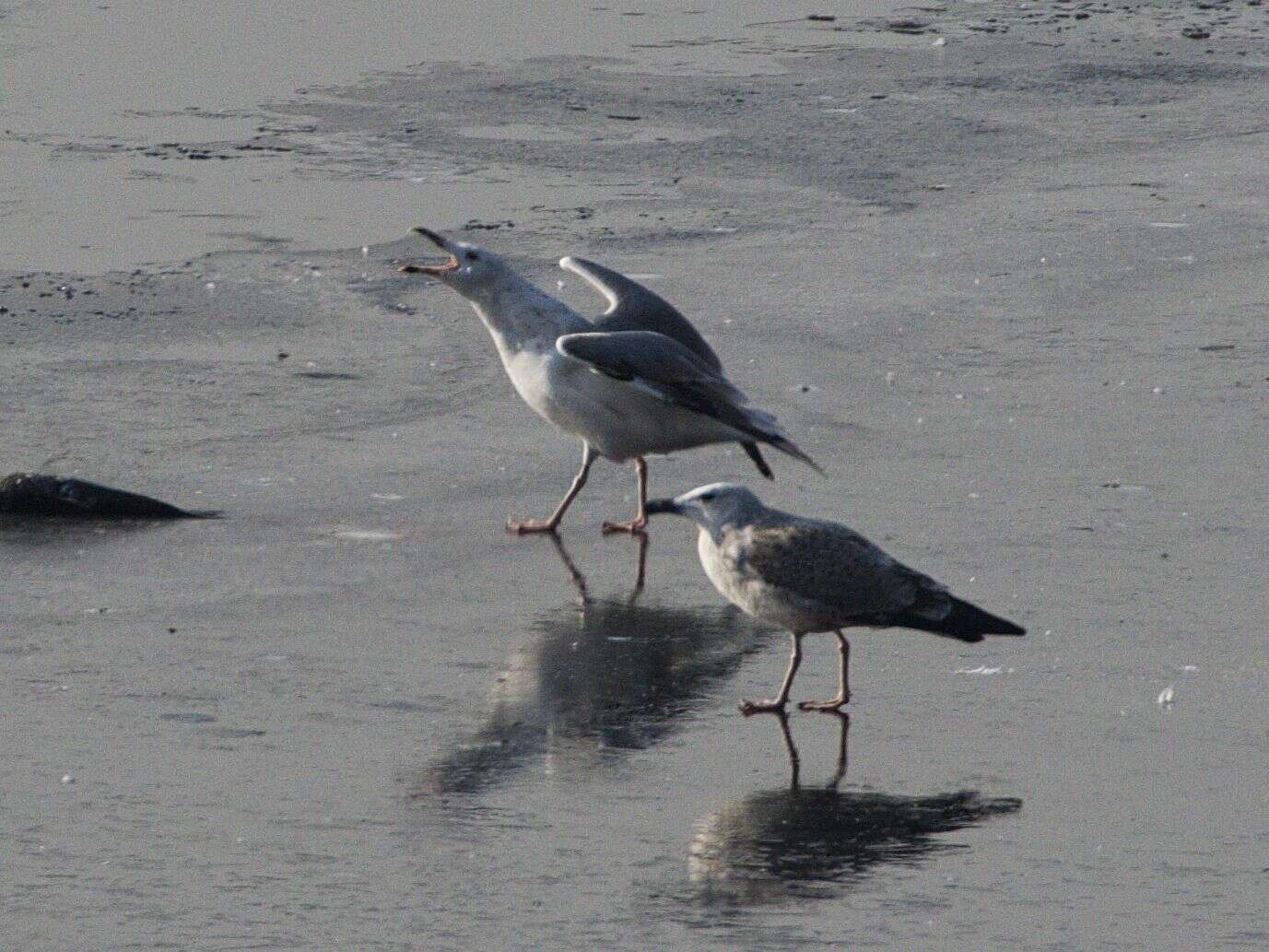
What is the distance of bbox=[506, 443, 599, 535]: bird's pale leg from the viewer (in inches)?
392

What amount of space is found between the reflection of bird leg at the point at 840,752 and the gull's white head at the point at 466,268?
340cm

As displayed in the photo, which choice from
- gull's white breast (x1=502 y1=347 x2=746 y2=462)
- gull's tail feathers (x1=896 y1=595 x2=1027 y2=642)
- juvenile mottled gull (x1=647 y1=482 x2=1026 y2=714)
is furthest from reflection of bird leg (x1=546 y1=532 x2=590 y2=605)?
gull's tail feathers (x1=896 y1=595 x2=1027 y2=642)

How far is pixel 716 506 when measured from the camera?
26.7ft

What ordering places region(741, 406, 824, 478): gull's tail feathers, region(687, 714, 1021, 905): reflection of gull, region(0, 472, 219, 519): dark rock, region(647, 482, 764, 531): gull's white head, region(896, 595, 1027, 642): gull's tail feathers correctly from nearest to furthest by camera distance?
region(687, 714, 1021, 905): reflection of gull, region(896, 595, 1027, 642): gull's tail feathers, region(647, 482, 764, 531): gull's white head, region(741, 406, 824, 478): gull's tail feathers, region(0, 472, 219, 519): dark rock

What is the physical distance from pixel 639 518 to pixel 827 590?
95.6 inches

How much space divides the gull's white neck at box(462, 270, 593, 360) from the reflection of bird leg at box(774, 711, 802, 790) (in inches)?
116

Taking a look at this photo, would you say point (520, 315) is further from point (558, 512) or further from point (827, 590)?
point (827, 590)

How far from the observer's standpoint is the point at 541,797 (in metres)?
7.03

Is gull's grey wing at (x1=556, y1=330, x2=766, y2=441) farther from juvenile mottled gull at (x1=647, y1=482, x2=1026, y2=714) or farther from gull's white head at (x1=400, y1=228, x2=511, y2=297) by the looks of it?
juvenile mottled gull at (x1=647, y1=482, x2=1026, y2=714)

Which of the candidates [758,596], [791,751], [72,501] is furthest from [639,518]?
[791,751]

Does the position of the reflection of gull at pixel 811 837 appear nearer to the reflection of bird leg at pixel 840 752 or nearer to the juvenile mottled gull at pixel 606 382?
the reflection of bird leg at pixel 840 752

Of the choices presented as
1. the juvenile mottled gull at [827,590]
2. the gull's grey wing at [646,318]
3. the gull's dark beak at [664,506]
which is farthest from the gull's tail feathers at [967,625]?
the gull's grey wing at [646,318]

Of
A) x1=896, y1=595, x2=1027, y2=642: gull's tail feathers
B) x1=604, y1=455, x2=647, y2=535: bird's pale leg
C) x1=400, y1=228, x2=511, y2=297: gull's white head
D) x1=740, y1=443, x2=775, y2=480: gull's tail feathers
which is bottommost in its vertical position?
x1=604, y1=455, x2=647, y2=535: bird's pale leg

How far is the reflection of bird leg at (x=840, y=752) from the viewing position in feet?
23.7
